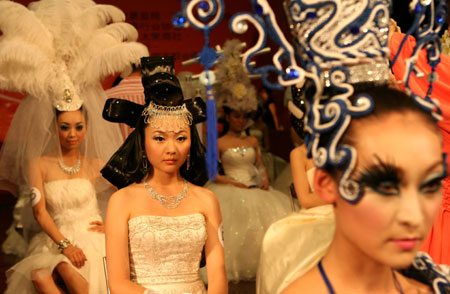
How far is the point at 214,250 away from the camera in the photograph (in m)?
2.64

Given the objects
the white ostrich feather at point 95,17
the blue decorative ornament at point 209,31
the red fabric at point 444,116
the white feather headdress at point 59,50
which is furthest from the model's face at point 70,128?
the blue decorative ornament at point 209,31

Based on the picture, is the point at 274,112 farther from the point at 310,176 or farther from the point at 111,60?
the point at 111,60

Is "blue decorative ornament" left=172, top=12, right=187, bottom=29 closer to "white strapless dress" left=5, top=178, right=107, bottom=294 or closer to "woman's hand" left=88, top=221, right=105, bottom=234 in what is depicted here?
"white strapless dress" left=5, top=178, right=107, bottom=294

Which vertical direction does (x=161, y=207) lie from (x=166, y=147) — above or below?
below

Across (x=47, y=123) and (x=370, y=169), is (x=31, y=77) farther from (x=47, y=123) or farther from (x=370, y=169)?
(x=370, y=169)

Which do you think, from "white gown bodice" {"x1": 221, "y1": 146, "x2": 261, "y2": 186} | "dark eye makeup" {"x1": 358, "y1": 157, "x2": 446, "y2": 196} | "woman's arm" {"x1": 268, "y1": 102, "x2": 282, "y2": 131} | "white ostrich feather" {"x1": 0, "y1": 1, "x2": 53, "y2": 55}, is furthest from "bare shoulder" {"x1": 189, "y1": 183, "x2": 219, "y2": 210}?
"woman's arm" {"x1": 268, "y1": 102, "x2": 282, "y2": 131}

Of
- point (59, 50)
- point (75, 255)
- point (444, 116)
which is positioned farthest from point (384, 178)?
point (59, 50)

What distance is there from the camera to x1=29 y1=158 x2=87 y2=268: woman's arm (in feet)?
11.5

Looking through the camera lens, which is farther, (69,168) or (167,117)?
(69,168)

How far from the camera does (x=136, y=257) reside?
2.60 metres

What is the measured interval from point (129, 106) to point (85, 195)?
48.5 inches

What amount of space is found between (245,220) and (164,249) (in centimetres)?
268

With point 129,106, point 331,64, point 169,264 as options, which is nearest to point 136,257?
point 169,264

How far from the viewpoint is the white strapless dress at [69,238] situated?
351cm
